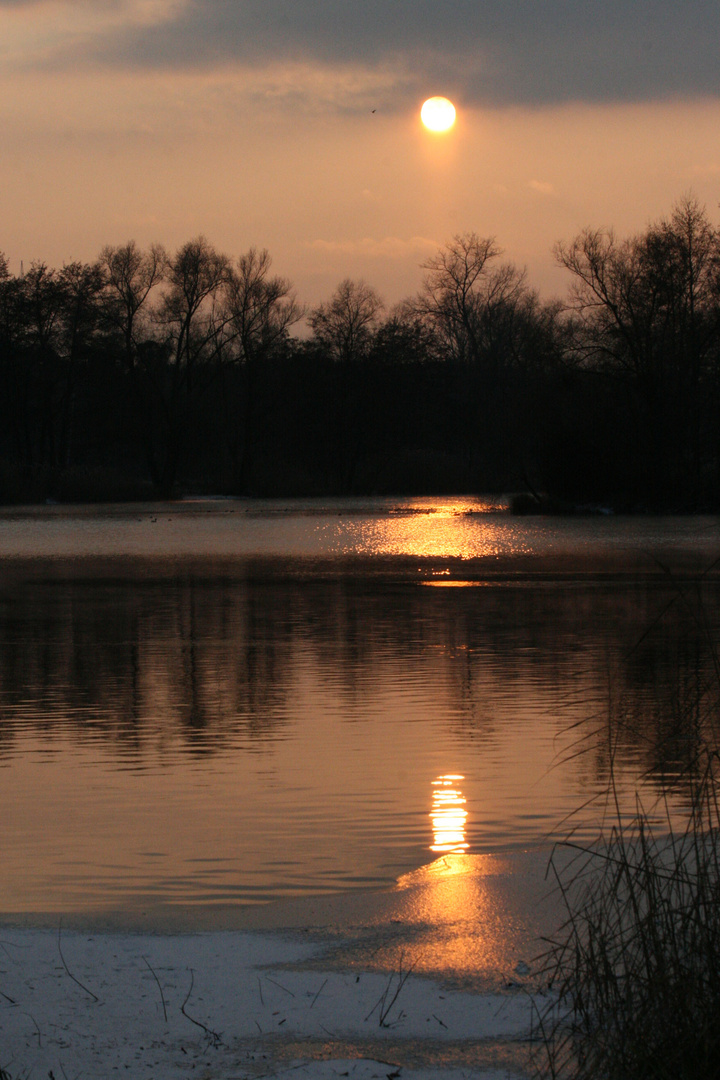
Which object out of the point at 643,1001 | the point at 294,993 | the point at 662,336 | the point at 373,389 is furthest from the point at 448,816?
the point at 373,389

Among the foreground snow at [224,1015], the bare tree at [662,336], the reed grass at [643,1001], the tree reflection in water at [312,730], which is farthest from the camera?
the bare tree at [662,336]

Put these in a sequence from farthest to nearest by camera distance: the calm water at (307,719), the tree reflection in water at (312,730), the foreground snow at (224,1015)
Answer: the tree reflection in water at (312,730), the calm water at (307,719), the foreground snow at (224,1015)

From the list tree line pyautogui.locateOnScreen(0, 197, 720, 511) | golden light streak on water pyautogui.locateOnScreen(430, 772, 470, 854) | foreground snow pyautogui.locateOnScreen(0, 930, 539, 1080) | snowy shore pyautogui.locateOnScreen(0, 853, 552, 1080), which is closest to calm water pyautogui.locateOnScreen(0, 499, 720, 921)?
golden light streak on water pyautogui.locateOnScreen(430, 772, 470, 854)

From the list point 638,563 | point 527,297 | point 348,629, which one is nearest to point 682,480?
point 638,563

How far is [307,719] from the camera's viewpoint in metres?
9.29

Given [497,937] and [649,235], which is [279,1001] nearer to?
[497,937]

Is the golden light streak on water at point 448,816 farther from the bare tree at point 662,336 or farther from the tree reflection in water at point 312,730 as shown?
the bare tree at point 662,336

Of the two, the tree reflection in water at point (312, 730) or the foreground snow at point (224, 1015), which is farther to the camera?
the tree reflection in water at point (312, 730)

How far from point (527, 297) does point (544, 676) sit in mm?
69305

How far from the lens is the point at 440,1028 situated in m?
3.96

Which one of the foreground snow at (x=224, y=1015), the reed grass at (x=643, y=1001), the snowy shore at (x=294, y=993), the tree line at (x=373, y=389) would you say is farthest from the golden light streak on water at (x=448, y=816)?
the tree line at (x=373, y=389)

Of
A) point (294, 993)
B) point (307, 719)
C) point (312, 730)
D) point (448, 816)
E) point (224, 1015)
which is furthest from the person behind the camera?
point (307, 719)

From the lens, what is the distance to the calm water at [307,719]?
5.99 metres

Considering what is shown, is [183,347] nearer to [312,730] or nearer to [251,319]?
[251,319]
